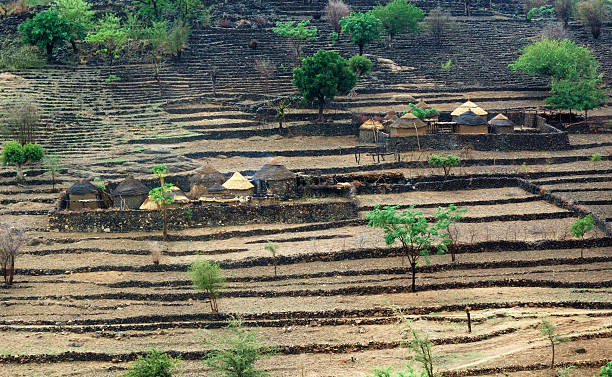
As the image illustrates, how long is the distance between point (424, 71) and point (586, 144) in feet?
63.3

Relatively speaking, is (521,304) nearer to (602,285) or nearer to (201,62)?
(602,285)

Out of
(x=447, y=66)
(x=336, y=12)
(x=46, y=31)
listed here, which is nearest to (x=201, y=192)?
(x=46, y=31)

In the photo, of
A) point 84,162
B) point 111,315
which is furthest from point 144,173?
point 111,315

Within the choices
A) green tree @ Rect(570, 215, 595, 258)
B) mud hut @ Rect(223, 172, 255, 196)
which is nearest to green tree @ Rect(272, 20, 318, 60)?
mud hut @ Rect(223, 172, 255, 196)

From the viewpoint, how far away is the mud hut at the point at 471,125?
6003cm

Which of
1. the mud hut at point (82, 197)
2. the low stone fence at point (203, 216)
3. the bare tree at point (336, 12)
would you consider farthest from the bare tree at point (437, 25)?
the mud hut at point (82, 197)

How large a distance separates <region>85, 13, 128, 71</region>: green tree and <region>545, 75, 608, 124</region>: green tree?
111ft

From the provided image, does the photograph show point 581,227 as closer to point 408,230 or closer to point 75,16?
point 408,230

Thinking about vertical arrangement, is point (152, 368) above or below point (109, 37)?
below

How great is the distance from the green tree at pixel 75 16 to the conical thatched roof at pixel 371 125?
27.8 meters


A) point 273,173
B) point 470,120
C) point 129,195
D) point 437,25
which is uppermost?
point 437,25

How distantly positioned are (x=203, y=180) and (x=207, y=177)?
0.29 meters

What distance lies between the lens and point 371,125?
60531mm

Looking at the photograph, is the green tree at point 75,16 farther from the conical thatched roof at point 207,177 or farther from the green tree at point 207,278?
the green tree at point 207,278
